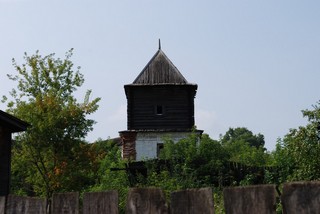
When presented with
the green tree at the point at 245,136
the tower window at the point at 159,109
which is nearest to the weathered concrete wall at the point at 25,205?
the tower window at the point at 159,109

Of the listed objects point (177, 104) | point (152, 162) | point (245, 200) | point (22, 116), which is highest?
point (177, 104)

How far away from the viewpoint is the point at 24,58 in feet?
97.1

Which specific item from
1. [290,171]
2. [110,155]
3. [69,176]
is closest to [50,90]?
[69,176]

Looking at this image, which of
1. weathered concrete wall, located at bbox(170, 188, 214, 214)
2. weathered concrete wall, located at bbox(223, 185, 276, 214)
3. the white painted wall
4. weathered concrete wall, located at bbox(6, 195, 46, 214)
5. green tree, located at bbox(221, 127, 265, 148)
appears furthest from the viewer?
green tree, located at bbox(221, 127, 265, 148)

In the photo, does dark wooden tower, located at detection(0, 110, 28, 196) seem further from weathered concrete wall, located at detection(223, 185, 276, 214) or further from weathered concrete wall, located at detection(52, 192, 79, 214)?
weathered concrete wall, located at detection(223, 185, 276, 214)

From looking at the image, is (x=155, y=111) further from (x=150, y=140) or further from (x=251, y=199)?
(x=251, y=199)

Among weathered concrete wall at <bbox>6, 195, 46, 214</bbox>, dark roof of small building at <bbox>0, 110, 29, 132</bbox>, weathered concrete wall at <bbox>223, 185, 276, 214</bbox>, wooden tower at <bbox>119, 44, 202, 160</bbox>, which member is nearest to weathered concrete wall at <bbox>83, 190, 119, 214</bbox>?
weathered concrete wall at <bbox>6, 195, 46, 214</bbox>

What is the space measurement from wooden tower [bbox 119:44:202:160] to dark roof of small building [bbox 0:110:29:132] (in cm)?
2158

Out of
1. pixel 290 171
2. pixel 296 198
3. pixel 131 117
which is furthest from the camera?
pixel 131 117

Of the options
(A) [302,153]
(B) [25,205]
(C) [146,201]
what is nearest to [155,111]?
(A) [302,153]

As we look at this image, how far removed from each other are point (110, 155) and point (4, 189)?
18302 millimetres

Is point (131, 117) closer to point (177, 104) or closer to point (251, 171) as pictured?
point (177, 104)

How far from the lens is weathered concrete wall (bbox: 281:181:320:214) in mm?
2014

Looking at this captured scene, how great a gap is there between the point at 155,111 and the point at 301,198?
119 ft
